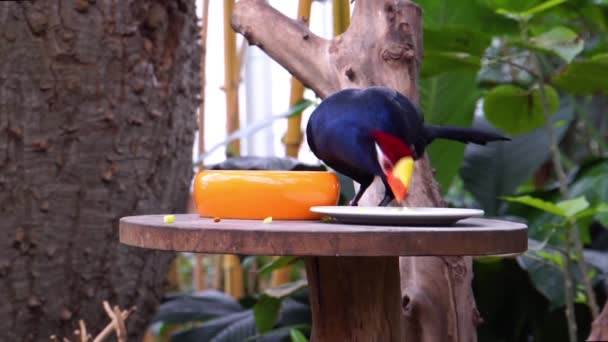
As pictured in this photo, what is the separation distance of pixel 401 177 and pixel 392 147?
0.05 m

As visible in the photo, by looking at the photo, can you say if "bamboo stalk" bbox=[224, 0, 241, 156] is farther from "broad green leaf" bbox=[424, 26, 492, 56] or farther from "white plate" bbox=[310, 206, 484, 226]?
"white plate" bbox=[310, 206, 484, 226]

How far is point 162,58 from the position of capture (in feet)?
5.91

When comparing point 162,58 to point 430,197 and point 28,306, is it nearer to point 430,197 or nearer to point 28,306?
point 28,306

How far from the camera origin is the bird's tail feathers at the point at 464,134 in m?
1.12

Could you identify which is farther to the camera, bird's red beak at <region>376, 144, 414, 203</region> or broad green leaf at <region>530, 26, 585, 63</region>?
broad green leaf at <region>530, 26, 585, 63</region>

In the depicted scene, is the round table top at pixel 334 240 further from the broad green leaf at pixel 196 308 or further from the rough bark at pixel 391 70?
the broad green leaf at pixel 196 308

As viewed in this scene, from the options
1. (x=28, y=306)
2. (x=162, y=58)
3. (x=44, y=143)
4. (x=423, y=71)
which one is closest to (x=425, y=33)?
(x=423, y=71)

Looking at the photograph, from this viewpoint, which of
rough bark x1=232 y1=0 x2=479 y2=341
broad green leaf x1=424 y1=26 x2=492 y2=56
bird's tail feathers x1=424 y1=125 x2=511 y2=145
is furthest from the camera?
broad green leaf x1=424 y1=26 x2=492 y2=56

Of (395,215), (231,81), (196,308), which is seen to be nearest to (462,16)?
(231,81)

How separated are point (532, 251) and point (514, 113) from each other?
0.33m

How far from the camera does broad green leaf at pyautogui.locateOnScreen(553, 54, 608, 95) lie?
1739 millimetres

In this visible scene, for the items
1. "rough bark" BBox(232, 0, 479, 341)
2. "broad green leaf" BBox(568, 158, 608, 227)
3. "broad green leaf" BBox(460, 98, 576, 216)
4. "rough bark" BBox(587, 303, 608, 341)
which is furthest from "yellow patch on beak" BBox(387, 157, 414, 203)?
"broad green leaf" BBox(460, 98, 576, 216)

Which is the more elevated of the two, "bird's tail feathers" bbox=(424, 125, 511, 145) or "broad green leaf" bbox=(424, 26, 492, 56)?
"broad green leaf" bbox=(424, 26, 492, 56)

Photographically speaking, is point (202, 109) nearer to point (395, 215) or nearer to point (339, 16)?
point (339, 16)
